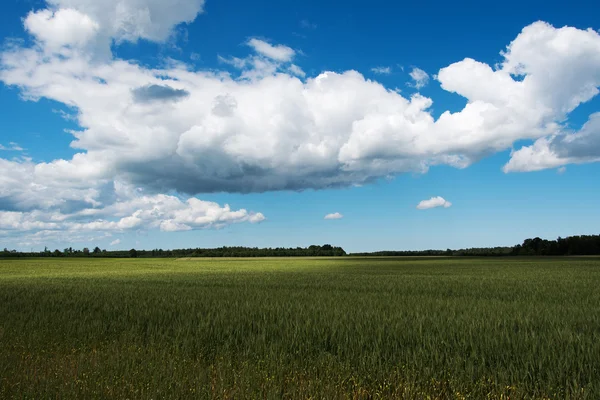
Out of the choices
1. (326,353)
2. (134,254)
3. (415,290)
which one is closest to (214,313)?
(326,353)

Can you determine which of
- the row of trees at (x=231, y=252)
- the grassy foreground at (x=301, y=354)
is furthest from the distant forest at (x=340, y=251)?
the grassy foreground at (x=301, y=354)

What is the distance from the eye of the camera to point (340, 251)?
161000 millimetres

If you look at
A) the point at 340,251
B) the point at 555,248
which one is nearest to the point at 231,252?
the point at 340,251

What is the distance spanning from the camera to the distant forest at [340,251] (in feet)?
408

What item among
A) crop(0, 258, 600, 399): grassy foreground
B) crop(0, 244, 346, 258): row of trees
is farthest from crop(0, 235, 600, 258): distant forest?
crop(0, 258, 600, 399): grassy foreground

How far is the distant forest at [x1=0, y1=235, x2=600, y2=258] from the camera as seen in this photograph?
12425 centimetres

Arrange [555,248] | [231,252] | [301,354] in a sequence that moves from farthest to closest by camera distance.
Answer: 1. [231,252]
2. [555,248]
3. [301,354]

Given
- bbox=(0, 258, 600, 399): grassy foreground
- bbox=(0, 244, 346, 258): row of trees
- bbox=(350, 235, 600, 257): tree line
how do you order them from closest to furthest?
bbox=(0, 258, 600, 399): grassy foreground → bbox=(350, 235, 600, 257): tree line → bbox=(0, 244, 346, 258): row of trees

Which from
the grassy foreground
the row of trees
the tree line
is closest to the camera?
the grassy foreground

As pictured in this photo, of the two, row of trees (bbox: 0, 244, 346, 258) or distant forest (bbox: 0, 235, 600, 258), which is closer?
distant forest (bbox: 0, 235, 600, 258)

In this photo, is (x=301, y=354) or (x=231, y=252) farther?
(x=231, y=252)

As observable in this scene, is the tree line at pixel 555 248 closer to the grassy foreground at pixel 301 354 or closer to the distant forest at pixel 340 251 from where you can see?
the distant forest at pixel 340 251

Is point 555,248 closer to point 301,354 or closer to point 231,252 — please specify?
point 231,252

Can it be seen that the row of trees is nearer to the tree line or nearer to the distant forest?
the distant forest
